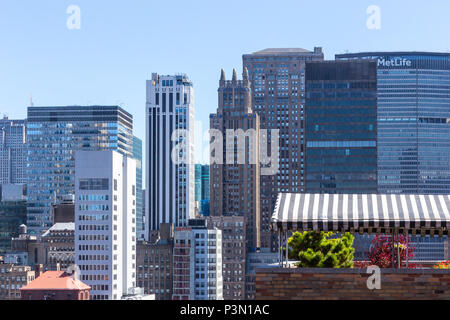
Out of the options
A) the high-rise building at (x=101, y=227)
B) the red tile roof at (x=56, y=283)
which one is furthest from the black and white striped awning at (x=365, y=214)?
the high-rise building at (x=101, y=227)

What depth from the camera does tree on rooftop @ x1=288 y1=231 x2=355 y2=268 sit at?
30.5 m

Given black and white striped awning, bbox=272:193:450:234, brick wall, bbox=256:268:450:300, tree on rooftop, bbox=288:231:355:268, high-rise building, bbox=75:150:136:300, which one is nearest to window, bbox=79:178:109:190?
high-rise building, bbox=75:150:136:300

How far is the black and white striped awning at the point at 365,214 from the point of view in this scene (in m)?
23.7

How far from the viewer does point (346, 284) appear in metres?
22.1

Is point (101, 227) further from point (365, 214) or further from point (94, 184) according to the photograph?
point (365, 214)

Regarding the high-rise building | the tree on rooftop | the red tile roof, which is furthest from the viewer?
the high-rise building

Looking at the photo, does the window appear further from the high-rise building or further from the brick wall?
the brick wall

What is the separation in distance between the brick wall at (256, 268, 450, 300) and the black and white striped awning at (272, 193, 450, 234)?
1.87 m

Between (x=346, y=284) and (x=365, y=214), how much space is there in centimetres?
261

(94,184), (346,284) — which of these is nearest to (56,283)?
(94,184)

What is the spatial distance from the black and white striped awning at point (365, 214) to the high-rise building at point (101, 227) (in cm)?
16097

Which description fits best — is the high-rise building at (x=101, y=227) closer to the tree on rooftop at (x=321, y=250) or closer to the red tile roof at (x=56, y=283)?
the red tile roof at (x=56, y=283)

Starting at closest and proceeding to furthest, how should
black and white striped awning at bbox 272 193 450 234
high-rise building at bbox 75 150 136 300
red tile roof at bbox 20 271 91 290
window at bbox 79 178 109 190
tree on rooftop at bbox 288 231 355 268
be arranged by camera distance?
black and white striped awning at bbox 272 193 450 234 < tree on rooftop at bbox 288 231 355 268 < red tile roof at bbox 20 271 91 290 < high-rise building at bbox 75 150 136 300 < window at bbox 79 178 109 190
